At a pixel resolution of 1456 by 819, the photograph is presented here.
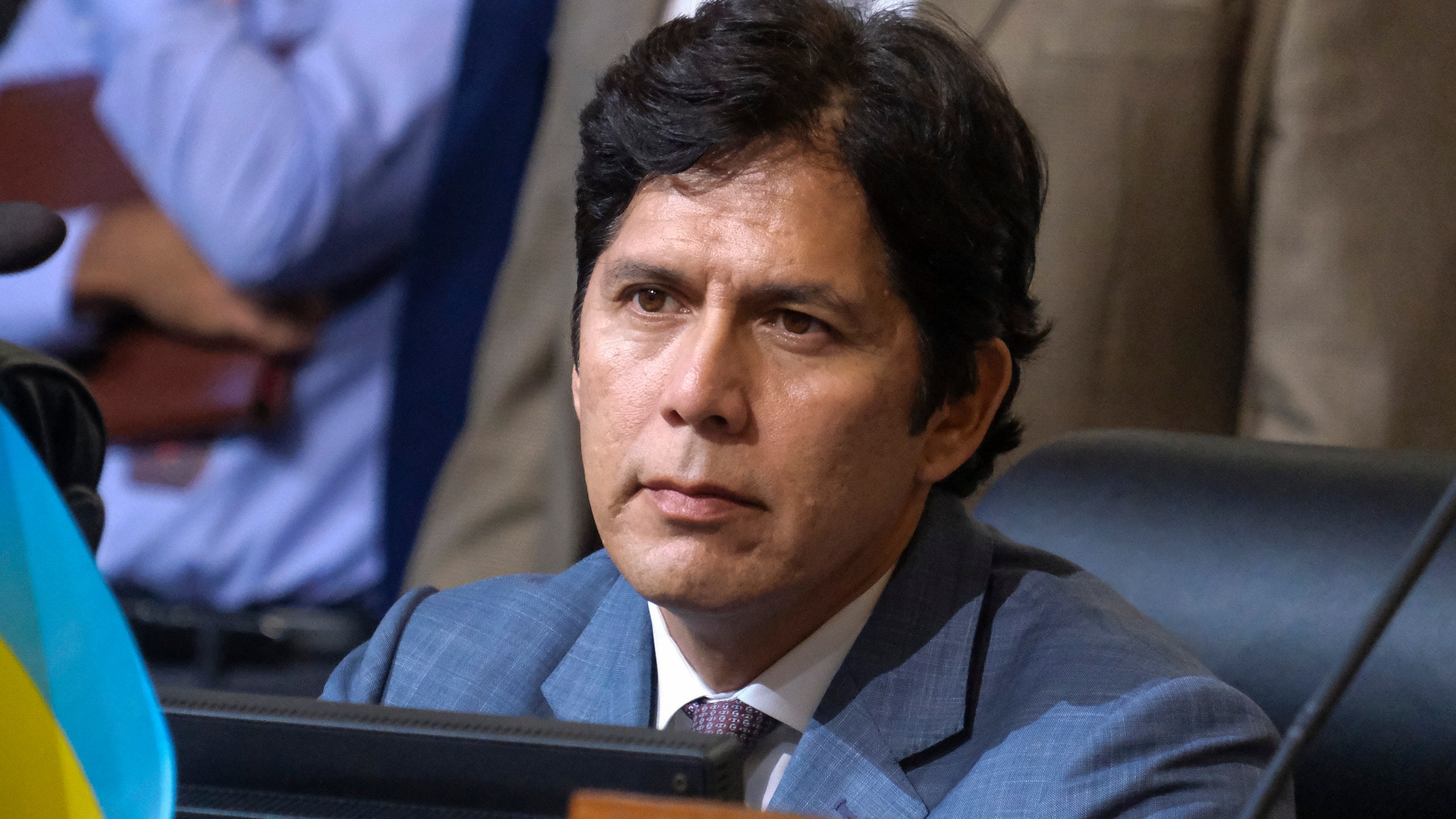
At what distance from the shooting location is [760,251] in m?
1.00

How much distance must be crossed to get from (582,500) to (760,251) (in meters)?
1.30

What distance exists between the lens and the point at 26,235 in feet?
2.18

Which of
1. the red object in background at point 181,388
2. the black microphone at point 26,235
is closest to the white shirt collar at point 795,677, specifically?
the black microphone at point 26,235

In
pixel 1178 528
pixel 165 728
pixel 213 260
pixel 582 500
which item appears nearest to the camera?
pixel 165 728

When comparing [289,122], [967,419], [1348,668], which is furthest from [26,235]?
[289,122]

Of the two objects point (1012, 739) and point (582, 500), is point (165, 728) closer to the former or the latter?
point (1012, 739)

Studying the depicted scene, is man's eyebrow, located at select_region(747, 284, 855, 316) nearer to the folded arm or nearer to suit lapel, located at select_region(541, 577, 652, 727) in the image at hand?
suit lapel, located at select_region(541, 577, 652, 727)

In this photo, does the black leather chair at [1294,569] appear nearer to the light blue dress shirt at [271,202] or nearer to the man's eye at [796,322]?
the man's eye at [796,322]

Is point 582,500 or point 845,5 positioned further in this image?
point 582,500

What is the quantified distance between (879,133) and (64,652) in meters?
0.68

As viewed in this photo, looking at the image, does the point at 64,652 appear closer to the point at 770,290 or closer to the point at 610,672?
the point at 770,290

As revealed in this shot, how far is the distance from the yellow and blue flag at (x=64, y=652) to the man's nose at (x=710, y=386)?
0.49 m

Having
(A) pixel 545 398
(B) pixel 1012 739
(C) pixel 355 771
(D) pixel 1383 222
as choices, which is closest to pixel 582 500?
(A) pixel 545 398

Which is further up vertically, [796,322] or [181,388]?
[796,322]
